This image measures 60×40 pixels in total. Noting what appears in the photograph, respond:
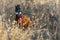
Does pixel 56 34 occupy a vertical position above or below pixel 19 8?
below

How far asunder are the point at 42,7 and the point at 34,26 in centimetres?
36

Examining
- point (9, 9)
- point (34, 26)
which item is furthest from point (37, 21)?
point (9, 9)

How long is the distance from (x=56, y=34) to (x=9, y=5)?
2.69ft

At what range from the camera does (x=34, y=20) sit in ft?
16.5

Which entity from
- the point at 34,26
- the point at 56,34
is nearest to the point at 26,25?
the point at 34,26

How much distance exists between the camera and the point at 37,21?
499cm

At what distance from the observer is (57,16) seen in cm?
504

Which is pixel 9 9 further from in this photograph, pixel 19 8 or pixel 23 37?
pixel 23 37

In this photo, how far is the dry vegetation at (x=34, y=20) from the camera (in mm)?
4789

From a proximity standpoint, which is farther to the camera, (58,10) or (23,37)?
(58,10)

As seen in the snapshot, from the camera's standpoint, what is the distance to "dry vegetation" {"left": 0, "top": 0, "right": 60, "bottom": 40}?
15.7 ft

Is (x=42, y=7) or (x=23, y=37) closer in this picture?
(x=23, y=37)

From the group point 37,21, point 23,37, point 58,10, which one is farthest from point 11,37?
point 58,10

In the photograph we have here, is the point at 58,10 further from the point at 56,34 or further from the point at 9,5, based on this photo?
the point at 9,5
